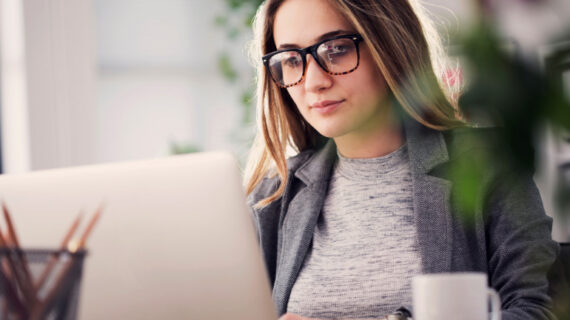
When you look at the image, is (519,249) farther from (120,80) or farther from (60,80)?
(120,80)

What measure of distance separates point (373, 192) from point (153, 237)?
0.80 metres

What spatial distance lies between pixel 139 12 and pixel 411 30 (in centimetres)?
244

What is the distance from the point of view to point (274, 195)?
1578mm

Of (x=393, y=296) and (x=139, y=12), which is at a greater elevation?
(x=139, y=12)

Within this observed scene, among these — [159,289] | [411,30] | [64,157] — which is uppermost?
[411,30]

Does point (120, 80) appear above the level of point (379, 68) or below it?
below

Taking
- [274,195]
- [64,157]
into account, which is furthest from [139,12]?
[274,195]

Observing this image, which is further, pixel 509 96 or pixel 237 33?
pixel 237 33

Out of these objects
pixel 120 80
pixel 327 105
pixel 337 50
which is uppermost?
pixel 337 50

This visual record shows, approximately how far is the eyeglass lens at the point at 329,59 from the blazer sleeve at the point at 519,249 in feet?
1.31

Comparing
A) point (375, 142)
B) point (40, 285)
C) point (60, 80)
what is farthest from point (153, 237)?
point (60, 80)

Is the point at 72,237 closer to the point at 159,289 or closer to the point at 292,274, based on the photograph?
the point at 159,289

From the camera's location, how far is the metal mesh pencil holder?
588 mm

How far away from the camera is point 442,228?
134cm
